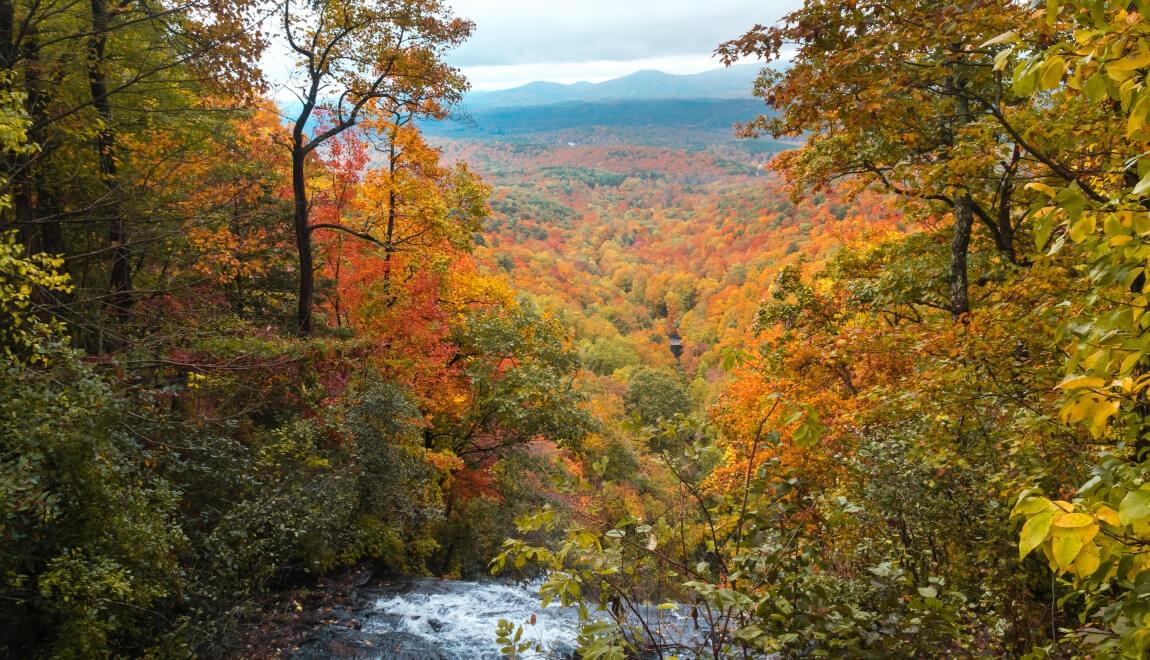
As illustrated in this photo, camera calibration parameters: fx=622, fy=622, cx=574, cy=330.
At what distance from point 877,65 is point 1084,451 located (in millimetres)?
3964

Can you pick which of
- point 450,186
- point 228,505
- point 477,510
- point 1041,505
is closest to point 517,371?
point 477,510

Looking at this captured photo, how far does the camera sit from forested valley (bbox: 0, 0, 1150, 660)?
310 centimetres

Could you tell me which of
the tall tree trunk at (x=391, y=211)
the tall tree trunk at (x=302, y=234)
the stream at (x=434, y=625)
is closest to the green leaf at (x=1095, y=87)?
the stream at (x=434, y=625)

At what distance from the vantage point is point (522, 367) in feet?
49.1

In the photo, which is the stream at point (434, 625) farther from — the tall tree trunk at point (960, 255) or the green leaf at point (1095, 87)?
the green leaf at point (1095, 87)

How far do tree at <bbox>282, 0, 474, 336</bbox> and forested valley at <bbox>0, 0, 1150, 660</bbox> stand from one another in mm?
74

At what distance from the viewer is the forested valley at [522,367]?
10.2 ft

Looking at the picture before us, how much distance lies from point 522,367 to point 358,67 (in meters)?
7.37

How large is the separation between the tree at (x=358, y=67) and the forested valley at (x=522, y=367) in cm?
7

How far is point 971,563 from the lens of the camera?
5.31m

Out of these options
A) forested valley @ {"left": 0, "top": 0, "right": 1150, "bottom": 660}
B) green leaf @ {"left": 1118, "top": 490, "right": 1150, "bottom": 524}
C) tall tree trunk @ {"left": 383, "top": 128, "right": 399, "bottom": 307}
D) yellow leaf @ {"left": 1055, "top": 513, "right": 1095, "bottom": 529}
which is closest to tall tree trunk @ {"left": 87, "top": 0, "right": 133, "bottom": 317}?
forested valley @ {"left": 0, "top": 0, "right": 1150, "bottom": 660}

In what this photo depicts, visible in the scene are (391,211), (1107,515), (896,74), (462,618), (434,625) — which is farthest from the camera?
(391,211)

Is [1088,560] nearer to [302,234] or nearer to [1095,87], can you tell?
[1095,87]

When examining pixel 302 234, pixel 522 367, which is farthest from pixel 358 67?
pixel 522 367
